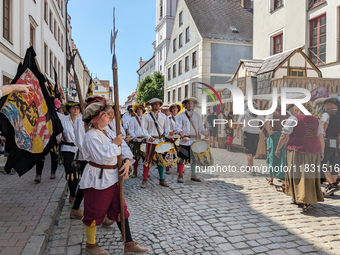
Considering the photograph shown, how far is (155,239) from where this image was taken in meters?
3.64

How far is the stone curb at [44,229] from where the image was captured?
3.15m

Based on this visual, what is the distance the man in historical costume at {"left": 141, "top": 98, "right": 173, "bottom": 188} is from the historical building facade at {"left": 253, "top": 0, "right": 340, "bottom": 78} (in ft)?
29.6

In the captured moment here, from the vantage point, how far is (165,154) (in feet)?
22.1

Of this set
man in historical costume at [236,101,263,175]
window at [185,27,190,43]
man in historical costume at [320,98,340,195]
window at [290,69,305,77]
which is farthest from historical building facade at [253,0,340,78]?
window at [185,27,190,43]

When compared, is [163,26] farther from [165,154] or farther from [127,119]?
[165,154]

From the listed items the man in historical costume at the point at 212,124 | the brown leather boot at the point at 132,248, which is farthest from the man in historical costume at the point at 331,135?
the man in historical costume at the point at 212,124

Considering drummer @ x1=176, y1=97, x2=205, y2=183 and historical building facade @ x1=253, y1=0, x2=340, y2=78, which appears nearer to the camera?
drummer @ x1=176, y1=97, x2=205, y2=183

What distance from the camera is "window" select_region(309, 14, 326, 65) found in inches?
518

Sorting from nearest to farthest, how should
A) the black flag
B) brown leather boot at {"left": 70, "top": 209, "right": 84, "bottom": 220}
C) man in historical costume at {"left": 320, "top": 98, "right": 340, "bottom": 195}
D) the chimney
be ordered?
the black flag, brown leather boot at {"left": 70, "top": 209, "right": 84, "bottom": 220}, man in historical costume at {"left": 320, "top": 98, "right": 340, "bottom": 195}, the chimney

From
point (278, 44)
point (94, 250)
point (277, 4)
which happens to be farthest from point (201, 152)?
point (277, 4)

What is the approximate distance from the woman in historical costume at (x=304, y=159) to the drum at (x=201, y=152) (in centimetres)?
215

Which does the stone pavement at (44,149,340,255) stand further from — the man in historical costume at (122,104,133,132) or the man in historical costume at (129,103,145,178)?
the man in historical costume at (122,104,133,132)

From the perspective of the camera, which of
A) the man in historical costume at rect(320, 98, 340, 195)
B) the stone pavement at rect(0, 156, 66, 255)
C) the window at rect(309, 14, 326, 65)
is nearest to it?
the stone pavement at rect(0, 156, 66, 255)

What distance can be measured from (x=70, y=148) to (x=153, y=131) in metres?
2.14
